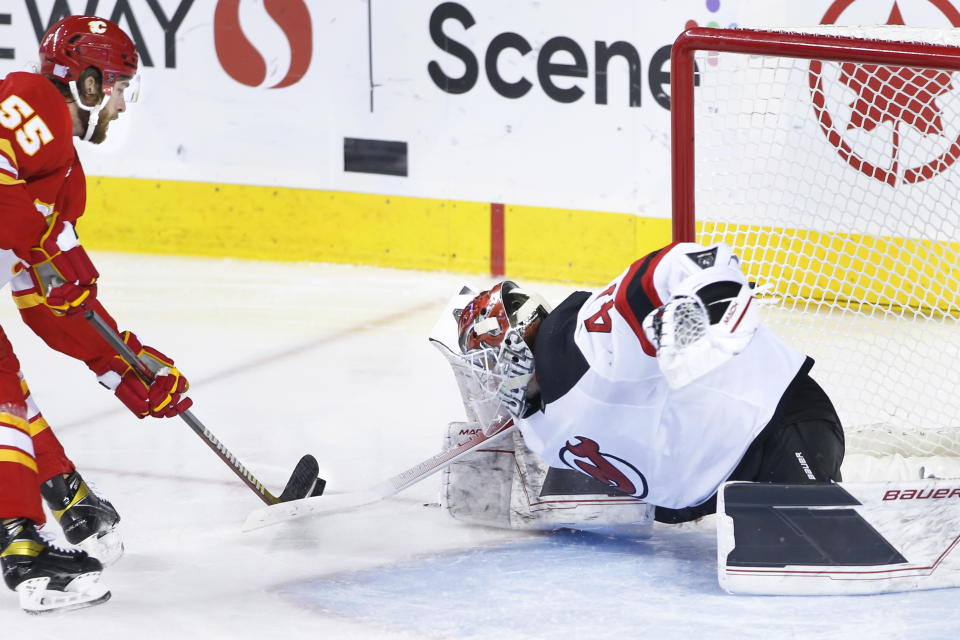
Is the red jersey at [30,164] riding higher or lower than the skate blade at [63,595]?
higher

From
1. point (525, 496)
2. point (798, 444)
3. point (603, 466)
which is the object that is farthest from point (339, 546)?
point (798, 444)

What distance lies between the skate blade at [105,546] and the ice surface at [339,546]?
1.4 inches

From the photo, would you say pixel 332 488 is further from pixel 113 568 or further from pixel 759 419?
pixel 759 419

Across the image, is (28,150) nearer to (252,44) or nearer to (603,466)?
(603,466)

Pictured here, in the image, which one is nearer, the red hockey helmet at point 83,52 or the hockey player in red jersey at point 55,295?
the hockey player in red jersey at point 55,295

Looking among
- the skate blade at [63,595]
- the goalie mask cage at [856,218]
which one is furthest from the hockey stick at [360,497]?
the goalie mask cage at [856,218]

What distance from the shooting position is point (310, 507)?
278cm

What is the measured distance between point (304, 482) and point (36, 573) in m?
0.69

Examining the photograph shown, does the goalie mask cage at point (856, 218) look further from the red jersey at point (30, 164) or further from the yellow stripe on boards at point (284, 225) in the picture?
the yellow stripe on boards at point (284, 225)

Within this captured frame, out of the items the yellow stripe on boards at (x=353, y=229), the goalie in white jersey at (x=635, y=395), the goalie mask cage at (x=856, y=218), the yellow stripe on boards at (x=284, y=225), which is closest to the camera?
the goalie in white jersey at (x=635, y=395)

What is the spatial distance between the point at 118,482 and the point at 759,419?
1528 mm

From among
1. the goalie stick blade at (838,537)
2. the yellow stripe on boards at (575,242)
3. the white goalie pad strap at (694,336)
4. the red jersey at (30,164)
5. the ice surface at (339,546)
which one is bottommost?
the ice surface at (339,546)

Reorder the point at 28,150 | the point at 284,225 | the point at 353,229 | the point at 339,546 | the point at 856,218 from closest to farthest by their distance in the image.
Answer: the point at 28,150
the point at 339,546
the point at 856,218
the point at 353,229
the point at 284,225

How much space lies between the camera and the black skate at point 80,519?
2.54 metres
